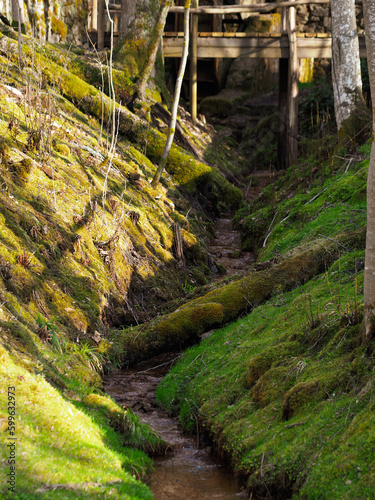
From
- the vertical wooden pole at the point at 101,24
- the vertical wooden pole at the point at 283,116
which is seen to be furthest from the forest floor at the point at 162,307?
the vertical wooden pole at the point at 283,116

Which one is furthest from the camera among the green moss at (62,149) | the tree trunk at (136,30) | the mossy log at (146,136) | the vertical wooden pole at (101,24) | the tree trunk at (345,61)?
the vertical wooden pole at (101,24)

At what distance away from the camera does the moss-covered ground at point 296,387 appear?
391 cm

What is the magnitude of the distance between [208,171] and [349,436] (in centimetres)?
961

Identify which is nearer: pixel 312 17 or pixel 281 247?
pixel 281 247

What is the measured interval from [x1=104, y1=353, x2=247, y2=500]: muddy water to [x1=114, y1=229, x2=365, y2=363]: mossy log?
0.36 meters

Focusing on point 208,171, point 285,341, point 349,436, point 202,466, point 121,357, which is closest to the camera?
point 349,436

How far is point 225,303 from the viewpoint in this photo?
7.26 meters

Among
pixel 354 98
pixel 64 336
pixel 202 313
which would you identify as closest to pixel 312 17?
pixel 354 98

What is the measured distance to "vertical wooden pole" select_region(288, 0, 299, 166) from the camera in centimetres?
1580

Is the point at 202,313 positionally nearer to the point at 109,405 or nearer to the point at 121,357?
the point at 121,357

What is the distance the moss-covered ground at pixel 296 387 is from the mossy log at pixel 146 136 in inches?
196

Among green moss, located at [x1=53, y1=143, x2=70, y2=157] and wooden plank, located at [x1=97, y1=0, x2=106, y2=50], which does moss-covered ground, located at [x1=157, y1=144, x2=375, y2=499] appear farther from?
wooden plank, located at [x1=97, y1=0, x2=106, y2=50]

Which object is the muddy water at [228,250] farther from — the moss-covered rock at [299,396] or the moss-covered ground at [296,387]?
the moss-covered rock at [299,396]

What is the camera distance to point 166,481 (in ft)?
14.8
